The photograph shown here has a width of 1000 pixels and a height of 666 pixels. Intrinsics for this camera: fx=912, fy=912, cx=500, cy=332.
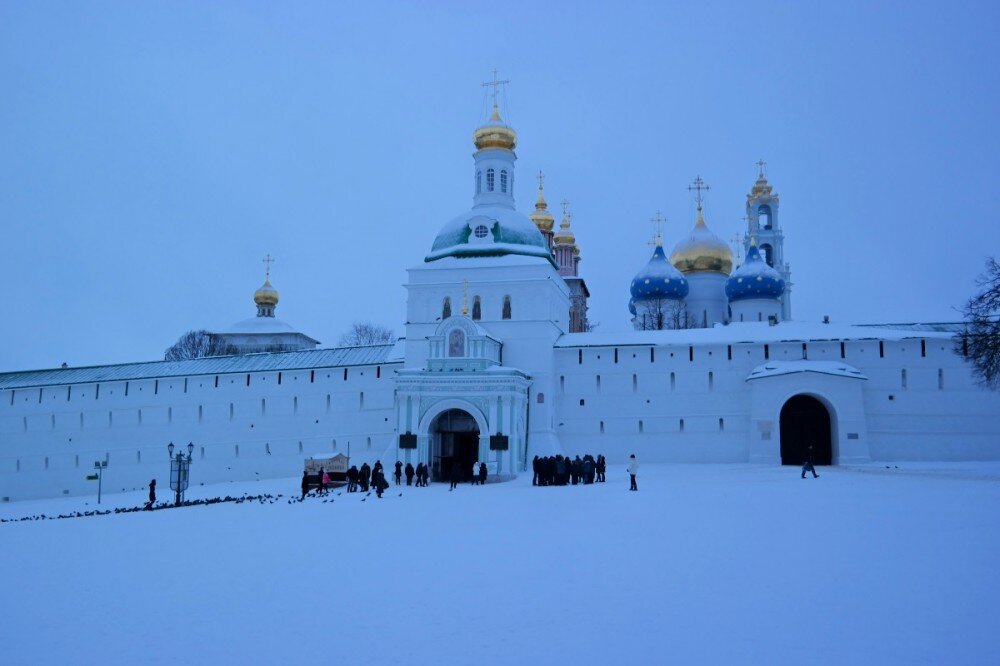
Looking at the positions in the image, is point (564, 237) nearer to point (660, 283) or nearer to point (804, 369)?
point (660, 283)

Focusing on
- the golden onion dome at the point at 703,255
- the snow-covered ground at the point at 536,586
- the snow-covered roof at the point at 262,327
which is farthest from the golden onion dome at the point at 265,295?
the snow-covered ground at the point at 536,586

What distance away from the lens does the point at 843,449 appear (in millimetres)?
24188

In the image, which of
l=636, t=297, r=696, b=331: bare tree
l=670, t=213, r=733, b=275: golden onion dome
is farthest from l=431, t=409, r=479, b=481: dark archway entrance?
l=670, t=213, r=733, b=275: golden onion dome

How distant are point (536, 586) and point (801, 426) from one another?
18.7m

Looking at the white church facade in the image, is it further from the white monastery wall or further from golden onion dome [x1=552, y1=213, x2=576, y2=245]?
golden onion dome [x1=552, y1=213, x2=576, y2=245]

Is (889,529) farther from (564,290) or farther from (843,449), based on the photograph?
(564,290)

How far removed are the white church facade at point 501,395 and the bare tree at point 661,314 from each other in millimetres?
8308

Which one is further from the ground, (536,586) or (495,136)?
(495,136)

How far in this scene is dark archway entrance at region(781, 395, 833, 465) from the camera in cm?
2508

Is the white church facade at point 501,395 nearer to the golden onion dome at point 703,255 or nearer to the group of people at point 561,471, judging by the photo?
the group of people at point 561,471

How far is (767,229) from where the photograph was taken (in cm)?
4322

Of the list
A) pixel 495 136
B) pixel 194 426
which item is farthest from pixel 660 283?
pixel 194 426

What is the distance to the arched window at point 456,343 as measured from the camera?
25047mm

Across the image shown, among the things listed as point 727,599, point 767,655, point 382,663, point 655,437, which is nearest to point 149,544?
point 382,663
